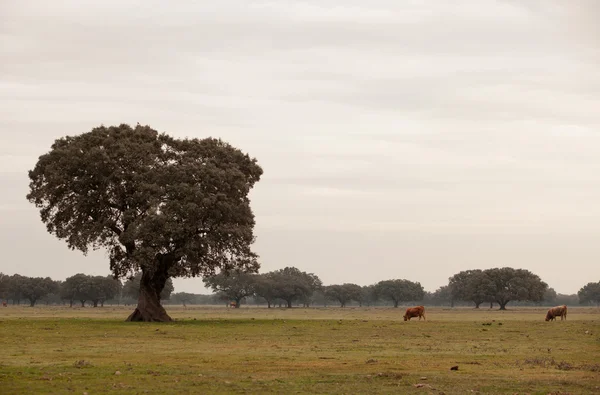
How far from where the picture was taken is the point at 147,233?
197 feet

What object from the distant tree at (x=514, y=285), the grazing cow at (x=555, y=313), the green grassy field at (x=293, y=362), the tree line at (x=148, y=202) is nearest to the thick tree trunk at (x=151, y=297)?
the tree line at (x=148, y=202)

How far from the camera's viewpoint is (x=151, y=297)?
6506 cm

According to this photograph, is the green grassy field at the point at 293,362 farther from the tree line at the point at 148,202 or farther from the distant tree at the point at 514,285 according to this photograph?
the distant tree at the point at 514,285

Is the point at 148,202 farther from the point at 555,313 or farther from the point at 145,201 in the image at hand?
the point at 555,313

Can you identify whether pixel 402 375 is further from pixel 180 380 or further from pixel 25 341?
pixel 25 341

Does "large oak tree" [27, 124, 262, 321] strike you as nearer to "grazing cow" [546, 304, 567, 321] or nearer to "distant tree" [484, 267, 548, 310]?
"grazing cow" [546, 304, 567, 321]

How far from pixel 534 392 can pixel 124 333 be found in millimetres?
31257

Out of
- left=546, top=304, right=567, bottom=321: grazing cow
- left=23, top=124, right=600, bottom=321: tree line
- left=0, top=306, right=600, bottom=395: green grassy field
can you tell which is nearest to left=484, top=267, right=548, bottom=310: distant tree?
left=546, top=304, right=567, bottom=321: grazing cow

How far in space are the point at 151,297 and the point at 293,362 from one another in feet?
122

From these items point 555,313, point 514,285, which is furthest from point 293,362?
point 514,285

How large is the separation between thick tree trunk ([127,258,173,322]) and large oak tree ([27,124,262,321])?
0.28 ft

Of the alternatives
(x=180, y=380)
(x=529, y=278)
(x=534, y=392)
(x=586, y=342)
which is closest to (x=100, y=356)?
(x=180, y=380)

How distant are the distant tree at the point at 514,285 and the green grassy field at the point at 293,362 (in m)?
123

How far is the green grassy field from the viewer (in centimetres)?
2317
